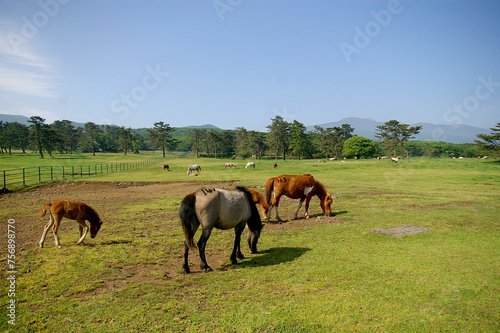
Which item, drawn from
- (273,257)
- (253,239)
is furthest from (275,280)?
(253,239)

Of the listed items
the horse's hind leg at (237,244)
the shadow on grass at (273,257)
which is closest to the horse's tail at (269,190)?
the shadow on grass at (273,257)

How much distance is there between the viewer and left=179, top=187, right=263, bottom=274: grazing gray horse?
6.23 metres

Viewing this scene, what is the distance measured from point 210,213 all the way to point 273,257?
2.19 metres

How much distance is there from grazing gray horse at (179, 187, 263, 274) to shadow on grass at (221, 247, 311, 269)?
0.96 feet

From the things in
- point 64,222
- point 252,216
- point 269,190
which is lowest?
point 64,222

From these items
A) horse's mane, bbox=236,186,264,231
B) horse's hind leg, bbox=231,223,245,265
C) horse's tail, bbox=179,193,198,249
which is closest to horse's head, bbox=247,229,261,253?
horse's mane, bbox=236,186,264,231

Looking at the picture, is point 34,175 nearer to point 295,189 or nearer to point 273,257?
point 295,189

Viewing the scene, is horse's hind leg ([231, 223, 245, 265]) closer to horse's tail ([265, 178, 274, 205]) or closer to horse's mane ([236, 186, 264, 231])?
horse's mane ([236, 186, 264, 231])

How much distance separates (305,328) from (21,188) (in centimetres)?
2427

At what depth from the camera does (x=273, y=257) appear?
7.11 meters

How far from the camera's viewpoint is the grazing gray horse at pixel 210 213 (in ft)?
20.5

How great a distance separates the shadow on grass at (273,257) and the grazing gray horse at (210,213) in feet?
0.96

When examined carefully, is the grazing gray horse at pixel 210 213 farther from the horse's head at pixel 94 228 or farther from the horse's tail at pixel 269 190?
the horse's tail at pixel 269 190

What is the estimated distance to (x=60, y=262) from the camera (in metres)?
6.65
